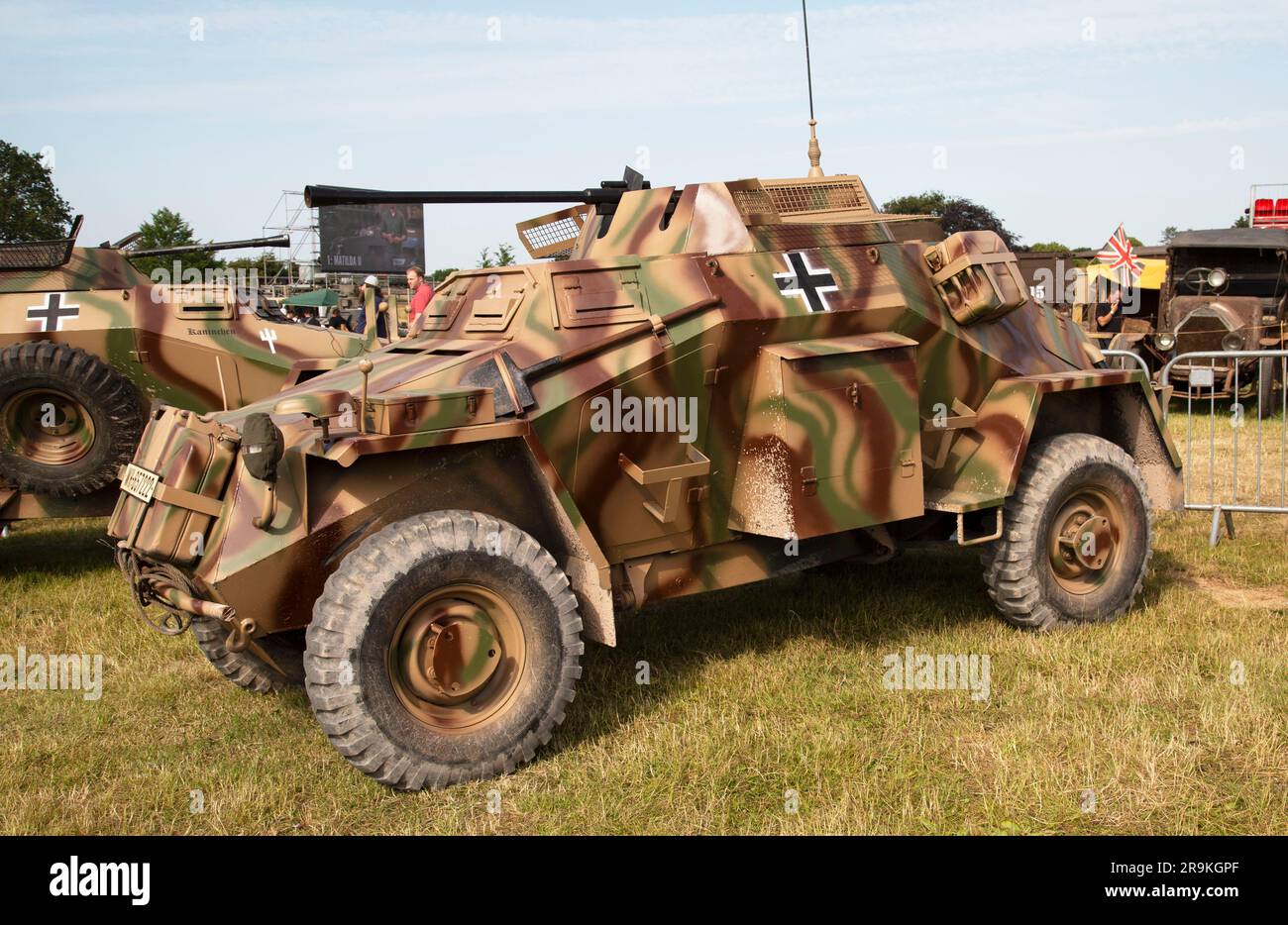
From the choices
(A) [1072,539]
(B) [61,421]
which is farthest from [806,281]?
(B) [61,421]

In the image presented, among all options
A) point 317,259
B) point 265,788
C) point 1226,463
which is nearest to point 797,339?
point 265,788

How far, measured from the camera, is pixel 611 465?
5.38m

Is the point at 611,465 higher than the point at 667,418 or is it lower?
lower

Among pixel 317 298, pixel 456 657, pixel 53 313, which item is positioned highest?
pixel 317 298

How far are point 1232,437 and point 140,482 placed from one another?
11890mm

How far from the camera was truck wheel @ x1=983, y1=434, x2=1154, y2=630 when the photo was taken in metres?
6.47

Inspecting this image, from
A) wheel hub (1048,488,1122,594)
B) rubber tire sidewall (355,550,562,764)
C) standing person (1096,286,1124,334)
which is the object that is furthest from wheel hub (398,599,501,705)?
standing person (1096,286,1124,334)

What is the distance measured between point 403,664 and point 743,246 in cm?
247

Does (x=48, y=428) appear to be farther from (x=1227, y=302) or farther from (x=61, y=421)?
(x=1227, y=302)

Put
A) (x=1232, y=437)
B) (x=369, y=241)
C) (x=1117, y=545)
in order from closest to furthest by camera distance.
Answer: (x=1117, y=545)
(x=1232, y=437)
(x=369, y=241)

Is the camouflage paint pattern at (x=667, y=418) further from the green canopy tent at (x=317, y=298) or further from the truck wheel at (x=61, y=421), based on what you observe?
the green canopy tent at (x=317, y=298)

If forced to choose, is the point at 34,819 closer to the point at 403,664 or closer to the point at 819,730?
the point at 403,664

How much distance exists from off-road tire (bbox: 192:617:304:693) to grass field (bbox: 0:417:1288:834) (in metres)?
0.12

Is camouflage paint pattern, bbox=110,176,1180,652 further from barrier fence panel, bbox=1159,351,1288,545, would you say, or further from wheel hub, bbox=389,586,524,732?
barrier fence panel, bbox=1159,351,1288,545
